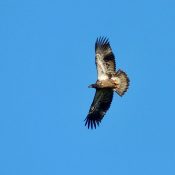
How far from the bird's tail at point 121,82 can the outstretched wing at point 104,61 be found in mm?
256

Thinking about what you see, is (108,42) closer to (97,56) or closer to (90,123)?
(97,56)

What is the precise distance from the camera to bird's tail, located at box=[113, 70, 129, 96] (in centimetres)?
1537

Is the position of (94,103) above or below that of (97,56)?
below

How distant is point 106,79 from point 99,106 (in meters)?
1.09

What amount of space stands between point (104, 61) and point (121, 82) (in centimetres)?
97

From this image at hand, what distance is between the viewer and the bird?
1539 centimetres

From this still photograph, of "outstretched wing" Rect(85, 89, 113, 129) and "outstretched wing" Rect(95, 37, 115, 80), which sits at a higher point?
"outstretched wing" Rect(95, 37, 115, 80)

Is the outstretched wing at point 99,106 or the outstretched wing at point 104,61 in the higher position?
the outstretched wing at point 104,61

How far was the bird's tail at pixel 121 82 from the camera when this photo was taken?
15367 mm

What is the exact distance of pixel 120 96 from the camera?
15586 millimetres

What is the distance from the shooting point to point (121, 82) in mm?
15461

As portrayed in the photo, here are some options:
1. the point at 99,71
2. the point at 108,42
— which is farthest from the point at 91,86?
the point at 108,42

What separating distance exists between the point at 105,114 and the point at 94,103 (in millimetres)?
578

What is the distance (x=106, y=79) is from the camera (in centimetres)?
1546
